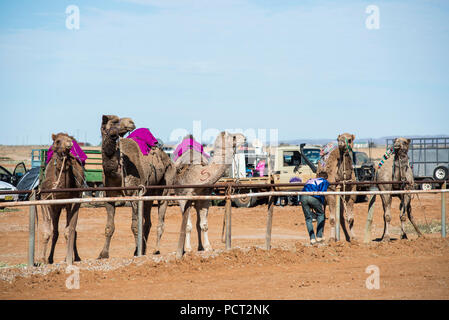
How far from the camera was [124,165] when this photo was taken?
10680mm

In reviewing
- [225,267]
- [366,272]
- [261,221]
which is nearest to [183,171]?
[225,267]

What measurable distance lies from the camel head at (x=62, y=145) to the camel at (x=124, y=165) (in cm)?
59

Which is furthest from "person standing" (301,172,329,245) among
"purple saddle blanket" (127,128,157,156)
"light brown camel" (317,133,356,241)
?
"purple saddle blanket" (127,128,157,156)

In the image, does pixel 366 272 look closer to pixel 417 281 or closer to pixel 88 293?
pixel 417 281

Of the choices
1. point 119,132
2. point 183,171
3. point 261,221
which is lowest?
point 261,221

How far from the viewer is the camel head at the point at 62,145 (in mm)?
10023

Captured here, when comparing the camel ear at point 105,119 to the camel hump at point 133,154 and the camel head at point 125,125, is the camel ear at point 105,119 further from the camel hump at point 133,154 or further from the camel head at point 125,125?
the camel hump at point 133,154

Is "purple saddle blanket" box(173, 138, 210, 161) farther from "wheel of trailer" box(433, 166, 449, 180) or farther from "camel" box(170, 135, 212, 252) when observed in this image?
"wheel of trailer" box(433, 166, 449, 180)

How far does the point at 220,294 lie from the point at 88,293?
1670 mm

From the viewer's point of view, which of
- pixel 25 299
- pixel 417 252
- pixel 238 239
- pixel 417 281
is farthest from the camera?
pixel 238 239

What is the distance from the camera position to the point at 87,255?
41.8 ft

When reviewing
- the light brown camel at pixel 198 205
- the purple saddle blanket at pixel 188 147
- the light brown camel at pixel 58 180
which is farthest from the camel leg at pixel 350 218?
the light brown camel at pixel 58 180

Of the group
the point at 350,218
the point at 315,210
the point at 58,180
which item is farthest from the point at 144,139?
the point at 350,218

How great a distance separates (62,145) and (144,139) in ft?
6.90
